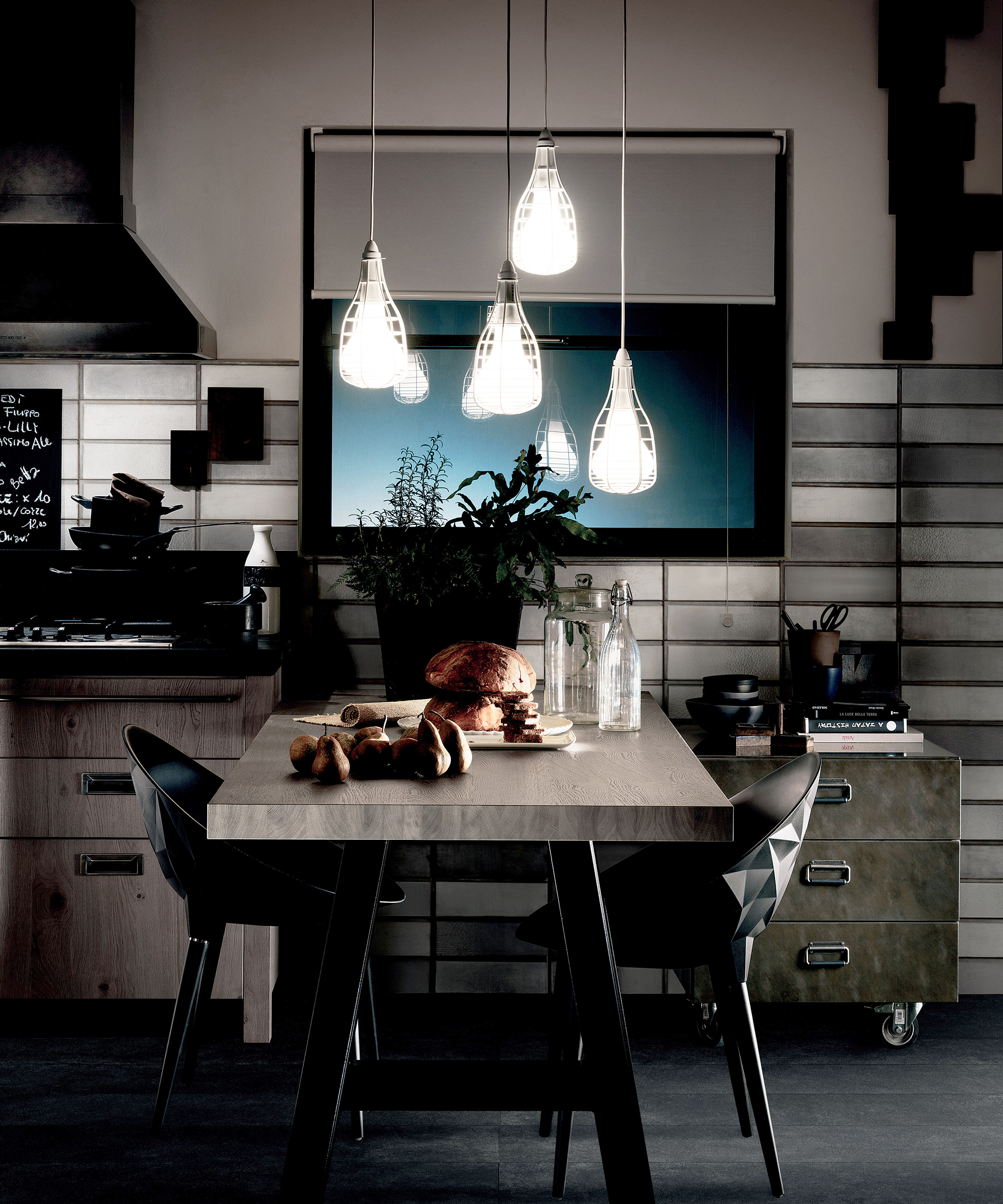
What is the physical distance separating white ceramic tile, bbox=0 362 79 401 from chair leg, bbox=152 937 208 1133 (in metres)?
1.81

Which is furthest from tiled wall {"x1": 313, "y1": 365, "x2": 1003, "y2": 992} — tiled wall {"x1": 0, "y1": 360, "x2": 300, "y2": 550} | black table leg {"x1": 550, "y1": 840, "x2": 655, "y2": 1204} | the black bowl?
black table leg {"x1": 550, "y1": 840, "x2": 655, "y2": 1204}

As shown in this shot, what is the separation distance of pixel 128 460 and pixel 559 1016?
2.08 m

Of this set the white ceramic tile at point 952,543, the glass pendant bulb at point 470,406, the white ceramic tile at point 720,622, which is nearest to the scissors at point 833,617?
the white ceramic tile at point 720,622

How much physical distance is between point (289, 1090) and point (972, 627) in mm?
2328

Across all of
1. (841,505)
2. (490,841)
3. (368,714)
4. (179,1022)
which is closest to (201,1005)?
(179,1022)

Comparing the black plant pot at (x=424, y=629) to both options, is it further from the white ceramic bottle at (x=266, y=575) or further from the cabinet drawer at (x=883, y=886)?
the cabinet drawer at (x=883, y=886)

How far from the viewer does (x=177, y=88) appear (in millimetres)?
3281

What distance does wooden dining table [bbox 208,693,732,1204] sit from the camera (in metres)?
1.65

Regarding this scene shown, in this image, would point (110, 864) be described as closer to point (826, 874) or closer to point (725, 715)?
point (725, 715)

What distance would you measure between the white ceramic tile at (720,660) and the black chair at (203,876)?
130 cm

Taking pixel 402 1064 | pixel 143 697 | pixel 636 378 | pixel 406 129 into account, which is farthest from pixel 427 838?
pixel 406 129

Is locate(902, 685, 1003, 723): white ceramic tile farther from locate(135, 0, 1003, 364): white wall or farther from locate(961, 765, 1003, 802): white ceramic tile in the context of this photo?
locate(135, 0, 1003, 364): white wall

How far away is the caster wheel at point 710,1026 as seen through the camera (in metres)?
2.79

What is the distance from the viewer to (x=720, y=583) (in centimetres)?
333
